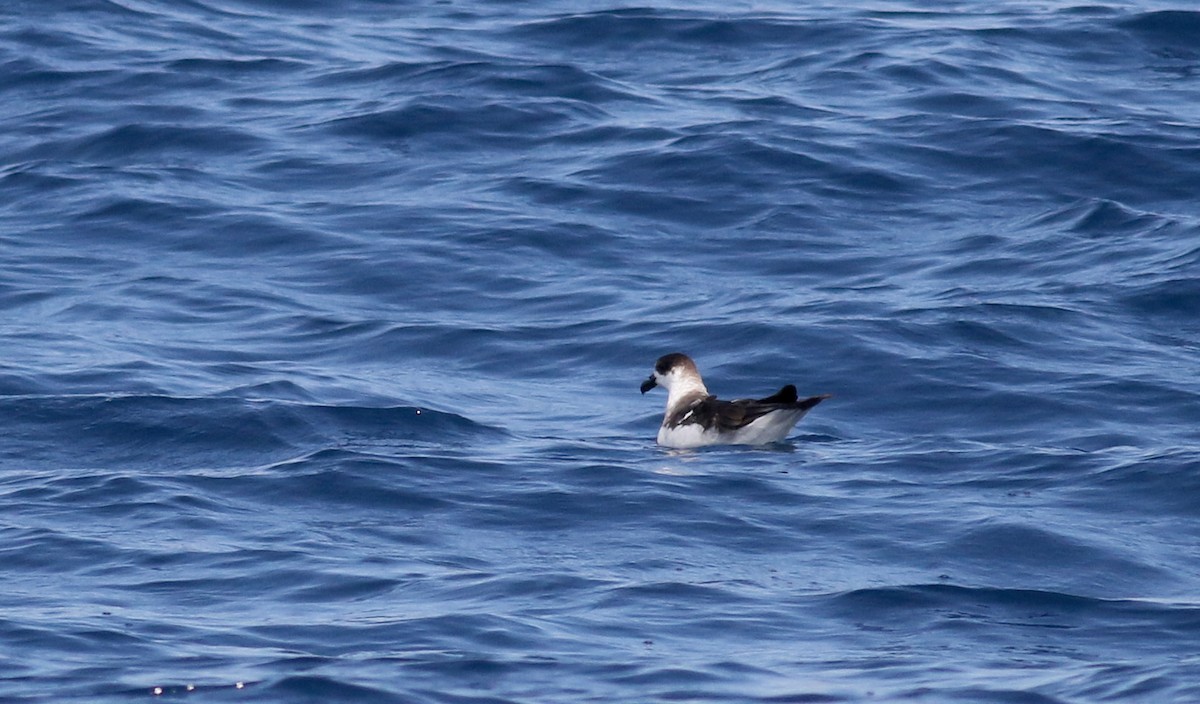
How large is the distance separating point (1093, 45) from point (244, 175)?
31.9 feet

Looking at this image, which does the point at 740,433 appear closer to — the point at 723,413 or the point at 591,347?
the point at 723,413

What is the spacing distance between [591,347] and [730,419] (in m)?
2.33

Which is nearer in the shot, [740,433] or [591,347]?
[740,433]

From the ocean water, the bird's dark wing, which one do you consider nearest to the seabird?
the bird's dark wing

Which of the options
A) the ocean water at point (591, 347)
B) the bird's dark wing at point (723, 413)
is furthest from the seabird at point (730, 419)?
the ocean water at point (591, 347)

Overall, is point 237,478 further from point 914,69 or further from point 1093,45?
point 1093,45

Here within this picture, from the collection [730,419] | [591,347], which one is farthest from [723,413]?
[591,347]

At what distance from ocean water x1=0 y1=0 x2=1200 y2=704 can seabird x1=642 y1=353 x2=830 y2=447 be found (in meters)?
0.31

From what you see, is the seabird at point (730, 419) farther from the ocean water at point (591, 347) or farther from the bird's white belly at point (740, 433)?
the ocean water at point (591, 347)

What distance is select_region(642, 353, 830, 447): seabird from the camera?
12.1 m

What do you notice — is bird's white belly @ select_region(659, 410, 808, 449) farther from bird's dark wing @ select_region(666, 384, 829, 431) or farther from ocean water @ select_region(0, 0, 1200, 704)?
Answer: ocean water @ select_region(0, 0, 1200, 704)

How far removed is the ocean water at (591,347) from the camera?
8188 mm

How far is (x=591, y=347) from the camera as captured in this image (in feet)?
47.9

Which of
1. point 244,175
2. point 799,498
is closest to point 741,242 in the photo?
point 244,175
